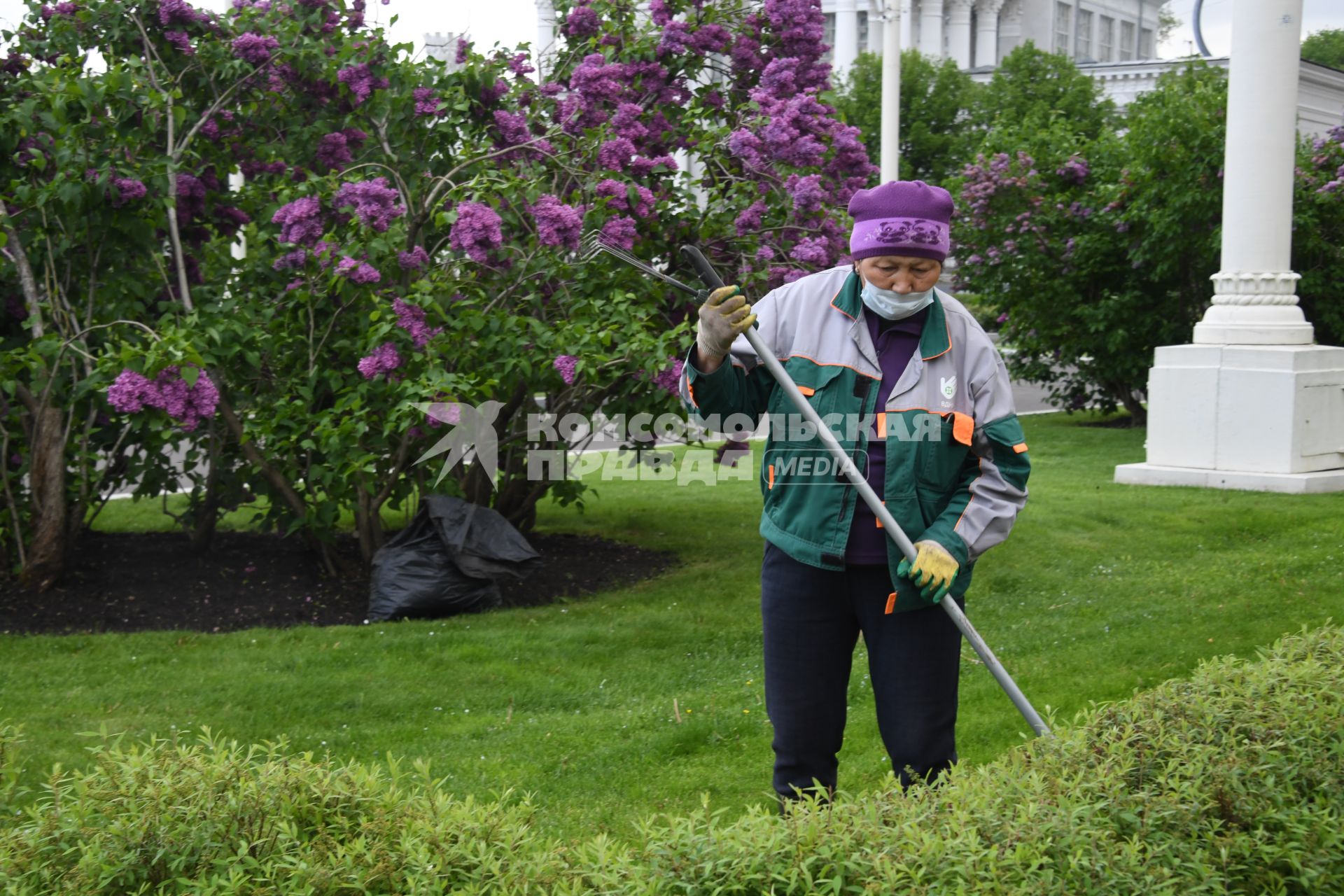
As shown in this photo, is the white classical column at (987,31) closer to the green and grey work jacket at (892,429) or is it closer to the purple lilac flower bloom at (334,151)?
the purple lilac flower bloom at (334,151)

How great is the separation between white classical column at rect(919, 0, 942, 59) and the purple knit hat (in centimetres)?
6407

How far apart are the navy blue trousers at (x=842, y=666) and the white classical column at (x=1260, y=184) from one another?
792 centimetres

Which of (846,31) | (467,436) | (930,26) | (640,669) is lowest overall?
(640,669)

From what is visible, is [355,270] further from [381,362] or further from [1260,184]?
[1260,184]

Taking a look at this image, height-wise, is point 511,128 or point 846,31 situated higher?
point 846,31

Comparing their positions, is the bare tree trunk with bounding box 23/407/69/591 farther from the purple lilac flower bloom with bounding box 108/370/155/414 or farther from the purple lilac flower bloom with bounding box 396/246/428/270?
the purple lilac flower bloom with bounding box 396/246/428/270

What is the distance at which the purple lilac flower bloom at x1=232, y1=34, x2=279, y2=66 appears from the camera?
6938 millimetres

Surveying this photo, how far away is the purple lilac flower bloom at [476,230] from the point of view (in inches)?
248

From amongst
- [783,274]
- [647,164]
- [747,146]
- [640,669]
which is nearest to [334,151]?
[647,164]

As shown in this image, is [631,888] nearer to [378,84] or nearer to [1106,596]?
[1106,596]

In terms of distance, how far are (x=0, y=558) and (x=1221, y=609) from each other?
20.2 ft

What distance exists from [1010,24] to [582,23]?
68.3m

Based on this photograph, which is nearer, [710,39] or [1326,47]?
[710,39]

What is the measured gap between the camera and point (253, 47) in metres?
6.96
